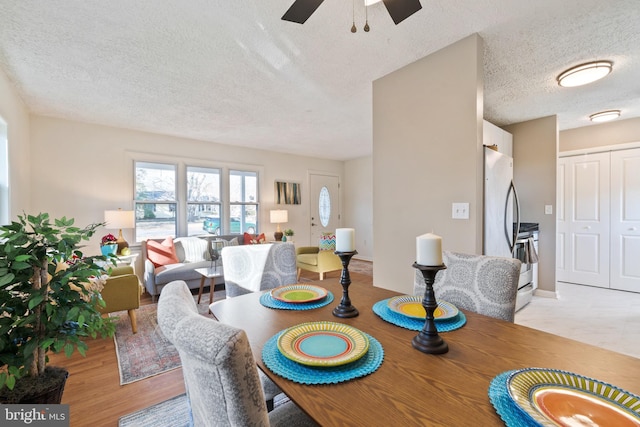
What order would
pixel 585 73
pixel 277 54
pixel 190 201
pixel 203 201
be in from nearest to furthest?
pixel 277 54, pixel 585 73, pixel 190 201, pixel 203 201

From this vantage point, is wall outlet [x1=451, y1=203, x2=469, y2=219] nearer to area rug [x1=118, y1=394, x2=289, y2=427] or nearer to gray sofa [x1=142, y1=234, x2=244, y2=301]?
area rug [x1=118, y1=394, x2=289, y2=427]

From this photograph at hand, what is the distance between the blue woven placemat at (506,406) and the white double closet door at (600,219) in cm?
460

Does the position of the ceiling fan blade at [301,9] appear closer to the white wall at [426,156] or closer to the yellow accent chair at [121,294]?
the white wall at [426,156]

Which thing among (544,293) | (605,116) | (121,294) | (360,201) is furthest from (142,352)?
(605,116)

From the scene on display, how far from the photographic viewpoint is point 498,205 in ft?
8.01

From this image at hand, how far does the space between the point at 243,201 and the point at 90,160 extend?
7.56ft

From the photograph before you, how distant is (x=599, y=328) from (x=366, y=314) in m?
2.88

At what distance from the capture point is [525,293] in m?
3.12

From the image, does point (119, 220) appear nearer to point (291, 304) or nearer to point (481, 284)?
point (291, 304)

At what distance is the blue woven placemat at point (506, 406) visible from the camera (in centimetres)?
54

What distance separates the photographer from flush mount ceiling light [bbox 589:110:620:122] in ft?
10.9

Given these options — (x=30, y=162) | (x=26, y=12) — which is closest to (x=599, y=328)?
(x=26, y=12)

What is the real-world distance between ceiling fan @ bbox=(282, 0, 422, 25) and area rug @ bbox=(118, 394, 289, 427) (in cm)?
214

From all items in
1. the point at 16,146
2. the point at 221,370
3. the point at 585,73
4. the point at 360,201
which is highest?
the point at 585,73
